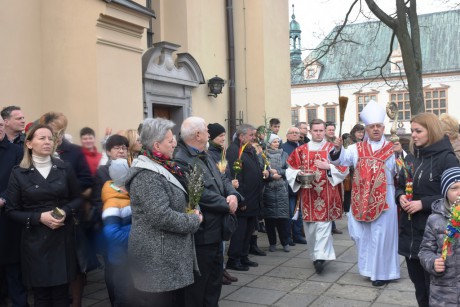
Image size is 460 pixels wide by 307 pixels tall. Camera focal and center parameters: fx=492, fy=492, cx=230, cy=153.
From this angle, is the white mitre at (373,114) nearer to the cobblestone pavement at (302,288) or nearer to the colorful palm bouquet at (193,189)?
the cobblestone pavement at (302,288)

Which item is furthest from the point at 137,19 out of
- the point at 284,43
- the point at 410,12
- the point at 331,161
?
the point at 410,12

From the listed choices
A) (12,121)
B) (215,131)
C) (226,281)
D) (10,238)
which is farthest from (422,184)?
(12,121)

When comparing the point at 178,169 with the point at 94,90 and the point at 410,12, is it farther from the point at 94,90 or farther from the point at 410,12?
the point at 410,12

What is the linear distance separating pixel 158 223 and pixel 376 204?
3.46m

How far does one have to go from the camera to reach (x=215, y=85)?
11289mm

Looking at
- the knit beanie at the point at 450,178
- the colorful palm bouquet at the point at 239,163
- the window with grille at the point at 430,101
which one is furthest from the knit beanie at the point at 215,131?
the window with grille at the point at 430,101

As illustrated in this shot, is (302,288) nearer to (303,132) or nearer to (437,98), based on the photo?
(303,132)

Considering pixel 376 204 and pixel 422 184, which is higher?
pixel 422 184

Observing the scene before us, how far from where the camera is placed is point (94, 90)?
6.91 metres

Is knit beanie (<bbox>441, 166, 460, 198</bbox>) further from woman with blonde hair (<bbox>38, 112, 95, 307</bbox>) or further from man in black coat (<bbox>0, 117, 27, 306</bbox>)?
man in black coat (<bbox>0, 117, 27, 306</bbox>)

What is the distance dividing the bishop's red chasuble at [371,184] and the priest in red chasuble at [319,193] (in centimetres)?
31

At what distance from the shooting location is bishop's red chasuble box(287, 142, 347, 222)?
6555 mm

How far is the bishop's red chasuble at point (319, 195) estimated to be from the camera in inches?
258

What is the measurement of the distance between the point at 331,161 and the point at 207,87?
221 inches
